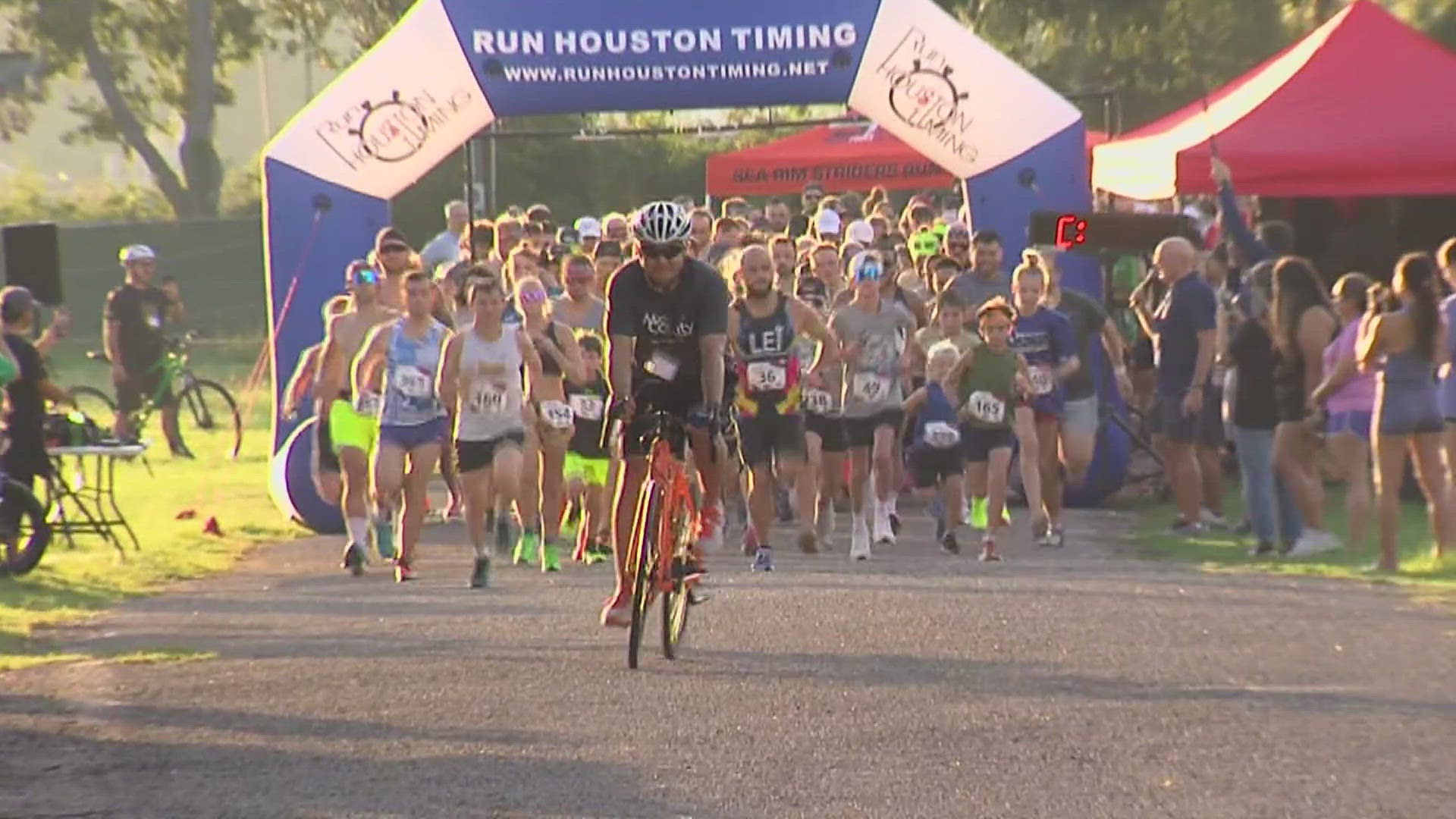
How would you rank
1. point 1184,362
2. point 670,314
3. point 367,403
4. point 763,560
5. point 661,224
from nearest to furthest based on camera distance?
point 661,224 → point 670,314 → point 367,403 → point 763,560 → point 1184,362

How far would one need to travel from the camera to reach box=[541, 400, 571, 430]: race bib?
15562 mm

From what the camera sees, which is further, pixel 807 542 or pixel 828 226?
pixel 828 226

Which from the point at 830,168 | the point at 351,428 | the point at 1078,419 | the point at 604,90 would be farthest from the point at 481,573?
the point at 830,168

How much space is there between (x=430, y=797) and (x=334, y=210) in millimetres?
11522

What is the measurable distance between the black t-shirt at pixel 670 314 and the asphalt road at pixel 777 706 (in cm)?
121

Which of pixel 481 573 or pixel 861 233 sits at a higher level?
pixel 861 233

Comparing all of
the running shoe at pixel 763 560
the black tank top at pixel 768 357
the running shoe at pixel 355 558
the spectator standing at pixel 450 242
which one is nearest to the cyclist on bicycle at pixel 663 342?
the black tank top at pixel 768 357

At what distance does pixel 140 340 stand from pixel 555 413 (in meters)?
11.4

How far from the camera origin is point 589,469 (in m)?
16.4

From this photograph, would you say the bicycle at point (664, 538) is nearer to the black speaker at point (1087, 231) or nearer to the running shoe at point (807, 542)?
the running shoe at point (807, 542)

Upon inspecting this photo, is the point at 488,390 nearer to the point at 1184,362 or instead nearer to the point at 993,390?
the point at 993,390

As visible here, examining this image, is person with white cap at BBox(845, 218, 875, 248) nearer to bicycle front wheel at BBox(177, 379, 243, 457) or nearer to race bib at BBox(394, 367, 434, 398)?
race bib at BBox(394, 367, 434, 398)

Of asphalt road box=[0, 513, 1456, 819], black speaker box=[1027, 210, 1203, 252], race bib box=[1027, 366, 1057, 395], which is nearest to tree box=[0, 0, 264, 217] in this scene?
black speaker box=[1027, 210, 1203, 252]

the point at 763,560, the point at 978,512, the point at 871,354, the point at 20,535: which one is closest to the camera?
the point at 763,560
